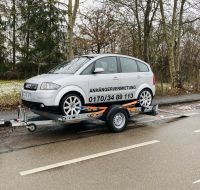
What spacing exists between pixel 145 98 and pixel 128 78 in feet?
3.26

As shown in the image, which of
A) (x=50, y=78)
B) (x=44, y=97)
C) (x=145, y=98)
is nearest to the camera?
(x=44, y=97)

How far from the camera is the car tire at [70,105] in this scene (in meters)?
8.48

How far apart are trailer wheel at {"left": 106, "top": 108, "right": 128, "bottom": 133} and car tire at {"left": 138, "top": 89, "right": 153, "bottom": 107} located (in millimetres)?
1068

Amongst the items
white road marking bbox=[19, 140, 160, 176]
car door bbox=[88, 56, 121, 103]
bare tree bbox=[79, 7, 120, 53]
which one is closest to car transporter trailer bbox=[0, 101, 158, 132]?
car door bbox=[88, 56, 121, 103]

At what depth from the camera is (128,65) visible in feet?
32.9

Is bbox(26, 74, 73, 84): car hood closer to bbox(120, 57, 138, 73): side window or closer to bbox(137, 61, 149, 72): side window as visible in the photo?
bbox(120, 57, 138, 73): side window

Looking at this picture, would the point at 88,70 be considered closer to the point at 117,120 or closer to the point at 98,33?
the point at 117,120

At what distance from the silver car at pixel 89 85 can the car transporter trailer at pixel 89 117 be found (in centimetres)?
19

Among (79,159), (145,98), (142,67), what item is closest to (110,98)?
(145,98)

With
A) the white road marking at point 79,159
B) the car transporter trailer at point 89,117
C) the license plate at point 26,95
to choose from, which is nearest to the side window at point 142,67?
the car transporter trailer at point 89,117

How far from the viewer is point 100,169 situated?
6.15m

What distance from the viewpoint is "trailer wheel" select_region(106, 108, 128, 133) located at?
903 centimetres

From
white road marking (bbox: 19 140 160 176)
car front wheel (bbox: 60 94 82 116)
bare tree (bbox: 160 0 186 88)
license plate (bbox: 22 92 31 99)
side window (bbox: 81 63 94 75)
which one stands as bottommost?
white road marking (bbox: 19 140 160 176)

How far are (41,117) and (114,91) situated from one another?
2.09m
